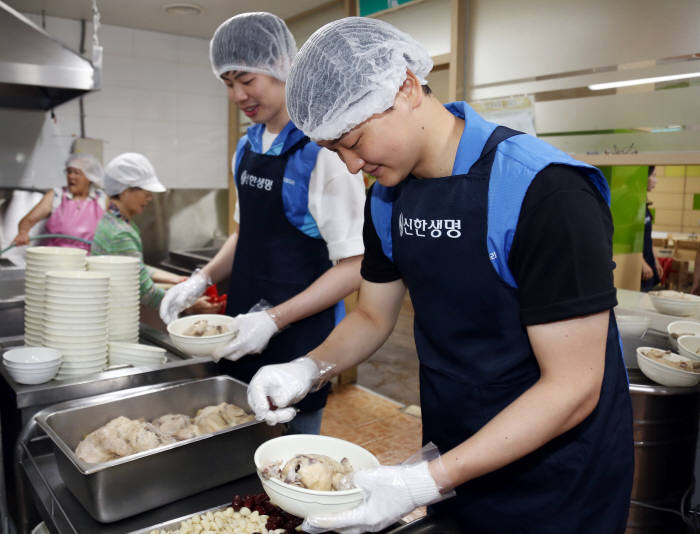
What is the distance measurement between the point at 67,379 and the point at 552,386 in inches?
51.8

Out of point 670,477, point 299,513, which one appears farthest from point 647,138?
point 299,513

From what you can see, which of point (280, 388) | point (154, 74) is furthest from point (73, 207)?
point (280, 388)

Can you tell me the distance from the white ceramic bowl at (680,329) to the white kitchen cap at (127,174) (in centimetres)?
262

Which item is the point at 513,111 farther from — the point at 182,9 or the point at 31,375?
the point at 182,9

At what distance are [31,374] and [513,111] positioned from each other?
281 centimetres

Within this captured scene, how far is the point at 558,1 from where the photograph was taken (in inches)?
120

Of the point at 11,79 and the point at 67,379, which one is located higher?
the point at 11,79

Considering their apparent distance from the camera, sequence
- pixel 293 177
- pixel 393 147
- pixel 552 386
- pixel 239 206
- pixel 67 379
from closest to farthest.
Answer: pixel 552 386 < pixel 393 147 < pixel 67 379 < pixel 293 177 < pixel 239 206

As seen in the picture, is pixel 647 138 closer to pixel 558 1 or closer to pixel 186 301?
pixel 558 1

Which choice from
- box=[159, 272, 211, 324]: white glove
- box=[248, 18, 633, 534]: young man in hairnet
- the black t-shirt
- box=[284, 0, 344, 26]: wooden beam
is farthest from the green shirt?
box=[284, 0, 344, 26]: wooden beam

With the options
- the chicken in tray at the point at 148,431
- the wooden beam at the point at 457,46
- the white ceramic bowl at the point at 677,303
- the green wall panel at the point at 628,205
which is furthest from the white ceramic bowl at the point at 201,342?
the wooden beam at the point at 457,46

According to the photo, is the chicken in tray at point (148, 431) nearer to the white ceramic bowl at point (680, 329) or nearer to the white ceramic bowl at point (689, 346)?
the white ceramic bowl at point (689, 346)

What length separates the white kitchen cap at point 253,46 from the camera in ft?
6.05

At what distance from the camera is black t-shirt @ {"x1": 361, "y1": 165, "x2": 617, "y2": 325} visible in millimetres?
902
